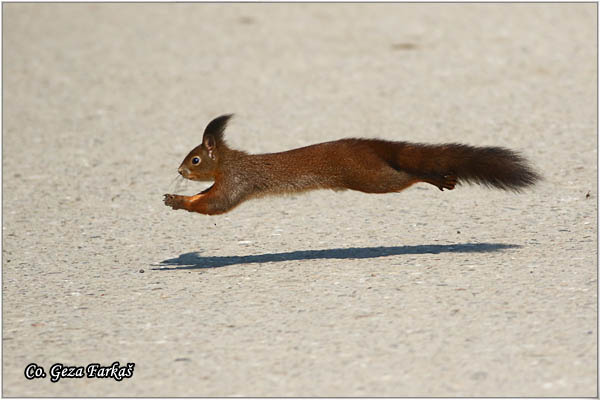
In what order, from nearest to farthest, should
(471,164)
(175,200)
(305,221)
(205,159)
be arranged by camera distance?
(471,164) → (175,200) → (205,159) → (305,221)

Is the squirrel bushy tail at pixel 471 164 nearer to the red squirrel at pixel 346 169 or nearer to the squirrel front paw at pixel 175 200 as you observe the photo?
the red squirrel at pixel 346 169

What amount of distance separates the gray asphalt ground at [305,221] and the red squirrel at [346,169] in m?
0.45

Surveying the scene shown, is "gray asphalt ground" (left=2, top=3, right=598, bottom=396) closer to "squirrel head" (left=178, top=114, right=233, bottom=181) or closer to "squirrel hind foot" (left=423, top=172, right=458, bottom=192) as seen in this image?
"squirrel hind foot" (left=423, top=172, right=458, bottom=192)

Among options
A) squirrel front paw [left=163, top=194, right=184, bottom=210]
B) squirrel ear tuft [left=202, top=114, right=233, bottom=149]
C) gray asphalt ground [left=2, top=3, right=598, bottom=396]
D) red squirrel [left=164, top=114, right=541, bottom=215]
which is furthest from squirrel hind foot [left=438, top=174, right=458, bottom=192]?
squirrel front paw [left=163, top=194, right=184, bottom=210]

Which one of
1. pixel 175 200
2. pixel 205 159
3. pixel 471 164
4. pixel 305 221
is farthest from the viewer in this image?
pixel 305 221

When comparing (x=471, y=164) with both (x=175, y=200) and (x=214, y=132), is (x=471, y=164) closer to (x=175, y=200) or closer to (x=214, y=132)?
(x=214, y=132)

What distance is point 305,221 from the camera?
24.2 ft

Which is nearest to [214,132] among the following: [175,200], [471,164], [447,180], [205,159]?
[205,159]

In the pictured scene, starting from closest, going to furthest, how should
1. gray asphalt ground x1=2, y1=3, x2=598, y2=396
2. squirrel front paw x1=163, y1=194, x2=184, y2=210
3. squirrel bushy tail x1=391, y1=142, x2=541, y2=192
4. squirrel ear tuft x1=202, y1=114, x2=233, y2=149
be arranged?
gray asphalt ground x1=2, y1=3, x2=598, y2=396 → squirrel bushy tail x1=391, y1=142, x2=541, y2=192 → squirrel front paw x1=163, y1=194, x2=184, y2=210 → squirrel ear tuft x1=202, y1=114, x2=233, y2=149

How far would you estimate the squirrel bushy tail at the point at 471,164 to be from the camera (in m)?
5.98

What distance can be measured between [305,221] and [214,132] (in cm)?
129

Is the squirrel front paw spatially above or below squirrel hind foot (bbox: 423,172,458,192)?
below

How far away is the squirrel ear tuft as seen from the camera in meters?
6.36

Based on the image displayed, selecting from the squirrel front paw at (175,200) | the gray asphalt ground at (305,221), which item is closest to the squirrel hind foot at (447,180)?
the gray asphalt ground at (305,221)
